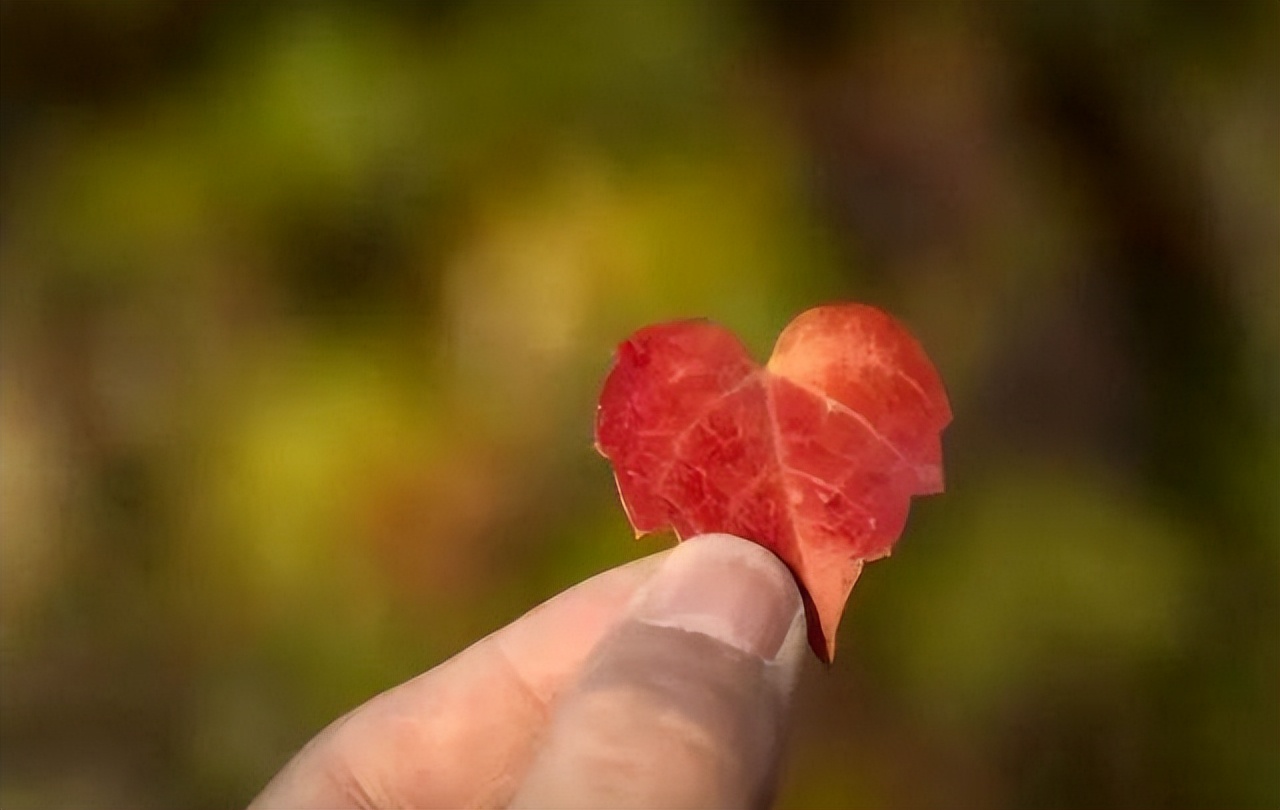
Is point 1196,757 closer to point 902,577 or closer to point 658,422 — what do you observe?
point 902,577

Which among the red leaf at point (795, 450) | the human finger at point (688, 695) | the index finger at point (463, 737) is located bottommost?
the index finger at point (463, 737)

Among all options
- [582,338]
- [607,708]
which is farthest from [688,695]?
[582,338]

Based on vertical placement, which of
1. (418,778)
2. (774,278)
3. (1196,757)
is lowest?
(1196,757)

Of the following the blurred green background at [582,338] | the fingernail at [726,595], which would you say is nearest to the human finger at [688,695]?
the fingernail at [726,595]

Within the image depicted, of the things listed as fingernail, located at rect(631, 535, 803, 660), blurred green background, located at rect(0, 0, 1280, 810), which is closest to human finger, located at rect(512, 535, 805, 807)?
fingernail, located at rect(631, 535, 803, 660)

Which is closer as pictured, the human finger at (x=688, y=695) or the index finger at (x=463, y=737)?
the human finger at (x=688, y=695)

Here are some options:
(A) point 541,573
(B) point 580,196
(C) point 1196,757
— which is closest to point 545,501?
(A) point 541,573

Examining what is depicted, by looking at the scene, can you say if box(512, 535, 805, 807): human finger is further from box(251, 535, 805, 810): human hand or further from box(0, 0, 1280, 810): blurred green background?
box(0, 0, 1280, 810): blurred green background

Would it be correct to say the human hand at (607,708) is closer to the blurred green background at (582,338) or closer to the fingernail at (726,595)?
the fingernail at (726,595)
